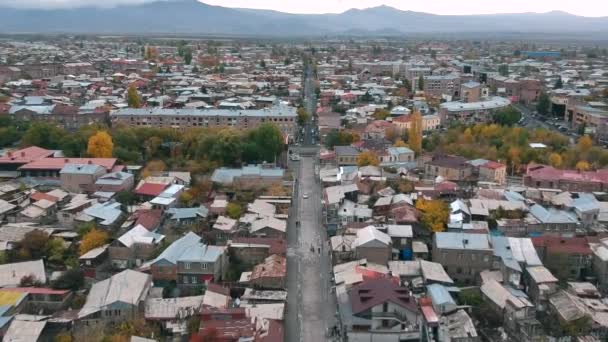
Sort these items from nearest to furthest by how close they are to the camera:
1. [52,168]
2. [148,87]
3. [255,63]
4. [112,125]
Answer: [52,168] → [112,125] → [148,87] → [255,63]

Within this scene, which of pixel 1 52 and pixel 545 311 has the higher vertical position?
pixel 1 52

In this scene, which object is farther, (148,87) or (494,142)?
(148,87)

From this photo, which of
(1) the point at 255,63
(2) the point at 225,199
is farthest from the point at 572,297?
(1) the point at 255,63

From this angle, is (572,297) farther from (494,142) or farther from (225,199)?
(494,142)

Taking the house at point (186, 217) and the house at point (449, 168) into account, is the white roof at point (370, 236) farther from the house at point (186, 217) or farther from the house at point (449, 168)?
the house at point (449, 168)

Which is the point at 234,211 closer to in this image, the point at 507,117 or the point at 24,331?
the point at 24,331

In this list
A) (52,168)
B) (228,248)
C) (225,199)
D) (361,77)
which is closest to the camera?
(228,248)
